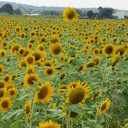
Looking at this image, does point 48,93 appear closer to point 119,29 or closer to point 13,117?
point 13,117

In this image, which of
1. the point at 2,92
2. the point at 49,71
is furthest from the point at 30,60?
the point at 2,92

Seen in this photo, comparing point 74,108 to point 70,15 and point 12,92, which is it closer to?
point 12,92

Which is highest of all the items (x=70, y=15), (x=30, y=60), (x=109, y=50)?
(x=70, y=15)

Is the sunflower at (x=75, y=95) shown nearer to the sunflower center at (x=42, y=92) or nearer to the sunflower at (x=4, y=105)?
the sunflower center at (x=42, y=92)

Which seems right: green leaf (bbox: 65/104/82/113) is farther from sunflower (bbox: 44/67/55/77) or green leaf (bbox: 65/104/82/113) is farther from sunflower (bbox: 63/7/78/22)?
sunflower (bbox: 63/7/78/22)

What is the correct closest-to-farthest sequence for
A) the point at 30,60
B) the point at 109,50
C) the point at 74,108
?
the point at 74,108 → the point at 30,60 → the point at 109,50

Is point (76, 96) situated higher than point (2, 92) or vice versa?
point (76, 96)

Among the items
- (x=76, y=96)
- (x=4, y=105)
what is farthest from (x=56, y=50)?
(x=76, y=96)

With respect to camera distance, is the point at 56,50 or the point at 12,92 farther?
the point at 56,50

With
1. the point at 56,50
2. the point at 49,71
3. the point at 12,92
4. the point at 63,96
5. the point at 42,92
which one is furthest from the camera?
the point at 56,50

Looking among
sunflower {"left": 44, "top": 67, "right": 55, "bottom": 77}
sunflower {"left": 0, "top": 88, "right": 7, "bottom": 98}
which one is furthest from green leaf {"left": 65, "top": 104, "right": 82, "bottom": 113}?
sunflower {"left": 44, "top": 67, "right": 55, "bottom": 77}

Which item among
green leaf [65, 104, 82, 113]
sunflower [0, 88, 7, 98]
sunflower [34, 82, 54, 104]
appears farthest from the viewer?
sunflower [0, 88, 7, 98]

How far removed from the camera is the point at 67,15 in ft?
12.6

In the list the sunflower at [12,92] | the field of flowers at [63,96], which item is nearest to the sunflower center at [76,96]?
the field of flowers at [63,96]
